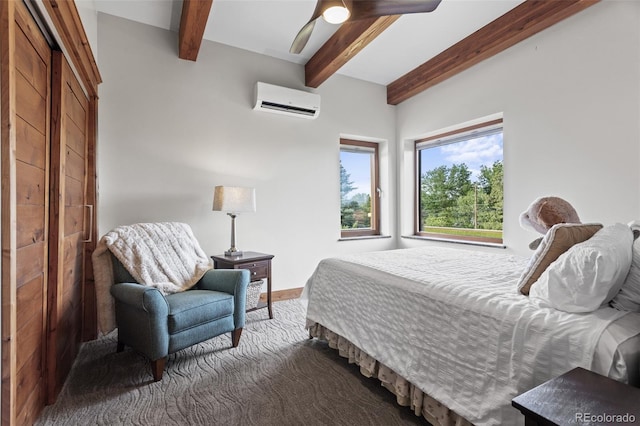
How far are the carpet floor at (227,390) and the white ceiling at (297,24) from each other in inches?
114

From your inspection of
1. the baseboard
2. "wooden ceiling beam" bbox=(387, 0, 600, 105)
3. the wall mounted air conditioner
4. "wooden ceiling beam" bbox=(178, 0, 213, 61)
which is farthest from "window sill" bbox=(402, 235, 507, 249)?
"wooden ceiling beam" bbox=(178, 0, 213, 61)

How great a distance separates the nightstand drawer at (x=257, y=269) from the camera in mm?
2993

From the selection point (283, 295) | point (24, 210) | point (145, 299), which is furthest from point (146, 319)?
point (283, 295)

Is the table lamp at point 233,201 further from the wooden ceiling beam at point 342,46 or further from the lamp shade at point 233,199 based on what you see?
the wooden ceiling beam at point 342,46

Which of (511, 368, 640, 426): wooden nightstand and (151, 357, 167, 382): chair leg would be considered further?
(151, 357, 167, 382): chair leg

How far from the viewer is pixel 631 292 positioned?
1199mm

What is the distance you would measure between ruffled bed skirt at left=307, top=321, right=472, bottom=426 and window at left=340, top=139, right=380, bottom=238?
2291 mm

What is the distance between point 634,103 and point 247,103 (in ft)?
11.1

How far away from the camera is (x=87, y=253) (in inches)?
104

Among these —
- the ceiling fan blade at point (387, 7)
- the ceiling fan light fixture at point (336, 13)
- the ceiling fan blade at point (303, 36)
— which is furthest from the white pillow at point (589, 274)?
the ceiling fan blade at point (303, 36)

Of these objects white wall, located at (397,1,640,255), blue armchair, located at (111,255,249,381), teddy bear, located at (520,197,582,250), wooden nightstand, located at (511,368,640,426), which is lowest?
blue armchair, located at (111,255,249,381)

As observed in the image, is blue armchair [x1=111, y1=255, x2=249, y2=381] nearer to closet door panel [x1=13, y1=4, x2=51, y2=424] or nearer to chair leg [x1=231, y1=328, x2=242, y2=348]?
chair leg [x1=231, y1=328, x2=242, y2=348]

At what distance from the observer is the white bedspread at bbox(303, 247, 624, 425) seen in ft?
3.77

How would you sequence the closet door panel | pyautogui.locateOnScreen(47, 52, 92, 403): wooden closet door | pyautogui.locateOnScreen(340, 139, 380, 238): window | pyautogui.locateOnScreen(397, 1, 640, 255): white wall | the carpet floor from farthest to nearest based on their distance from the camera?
pyautogui.locateOnScreen(340, 139, 380, 238): window < pyautogui.locateOnScreen(397, 1, 640, 255): white wall < pyautogui.locateOnScreen(47, 52, 92, 403): wooden closet door < the carpet floor < the closet door panel
